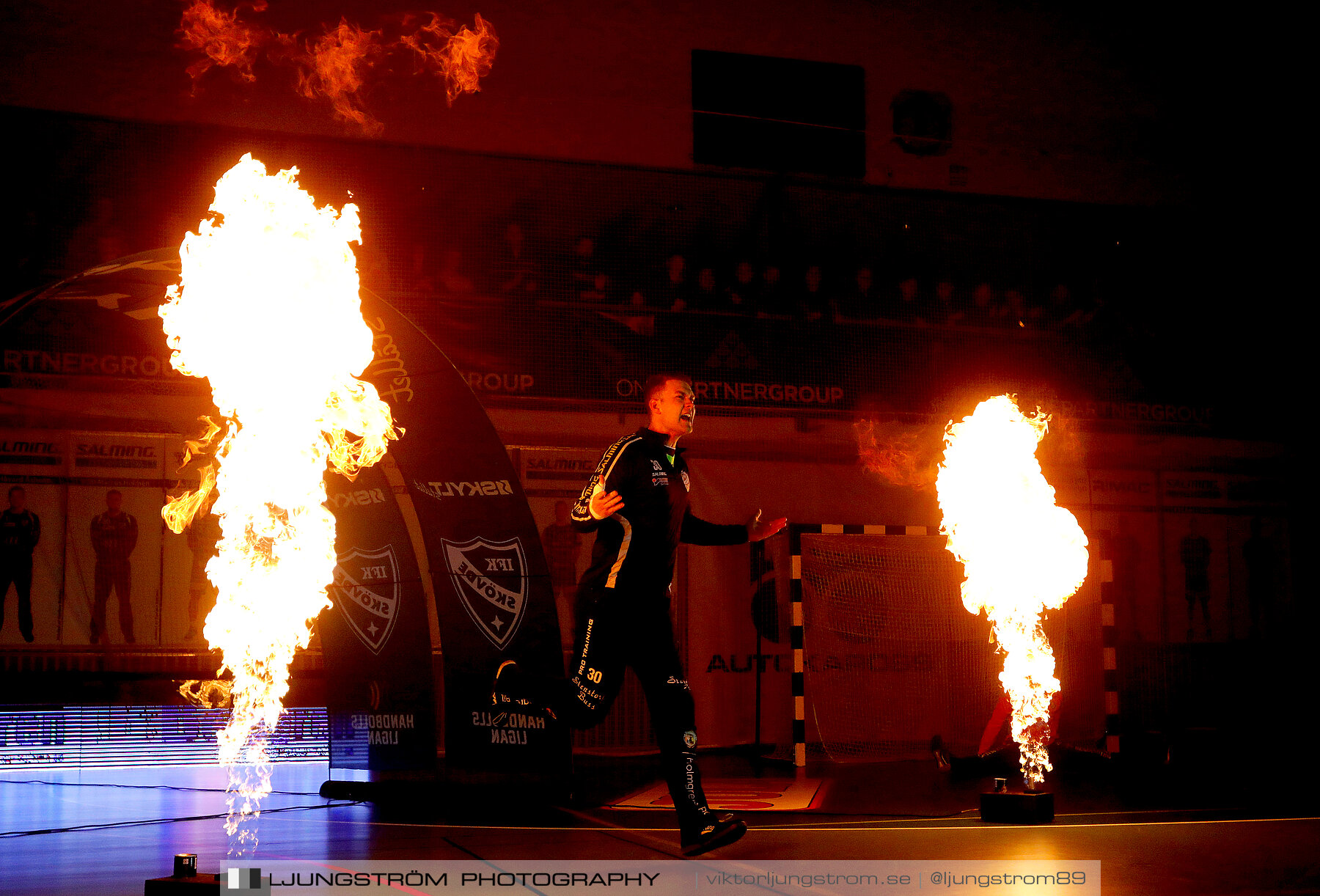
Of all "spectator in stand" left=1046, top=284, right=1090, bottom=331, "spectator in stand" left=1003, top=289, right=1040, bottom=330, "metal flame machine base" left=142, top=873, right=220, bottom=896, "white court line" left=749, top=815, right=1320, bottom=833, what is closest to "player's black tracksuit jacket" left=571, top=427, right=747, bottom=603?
"white court line" left=749, top=815, right=1320, bottom=833

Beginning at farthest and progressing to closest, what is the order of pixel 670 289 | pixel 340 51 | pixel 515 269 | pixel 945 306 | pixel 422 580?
pixel 945 306 → pixel 670 289 → pixel 340 51 → pixel 515 269 → pixel 422 580

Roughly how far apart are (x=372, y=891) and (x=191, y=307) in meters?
2.43

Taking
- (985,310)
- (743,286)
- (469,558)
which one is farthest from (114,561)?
(985,310)

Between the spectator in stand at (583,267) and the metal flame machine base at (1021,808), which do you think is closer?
the metal flame machine base at (1021,808)

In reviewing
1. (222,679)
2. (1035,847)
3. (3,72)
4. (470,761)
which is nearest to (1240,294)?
(1035,847)

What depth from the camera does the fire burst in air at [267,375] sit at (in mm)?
4258

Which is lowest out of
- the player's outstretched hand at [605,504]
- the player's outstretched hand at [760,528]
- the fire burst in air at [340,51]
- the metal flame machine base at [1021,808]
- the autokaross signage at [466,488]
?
the metal flame machine base at [1021,808]

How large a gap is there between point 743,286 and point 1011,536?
5950mm

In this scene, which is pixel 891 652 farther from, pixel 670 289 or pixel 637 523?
pixel 637 523

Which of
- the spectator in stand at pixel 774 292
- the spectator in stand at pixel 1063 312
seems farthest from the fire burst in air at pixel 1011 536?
the spectator in stand at pixel 1063 312

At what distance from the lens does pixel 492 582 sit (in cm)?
612

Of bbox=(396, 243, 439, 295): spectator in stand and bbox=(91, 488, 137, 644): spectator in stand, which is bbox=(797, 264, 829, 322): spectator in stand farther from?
bbox=(91, 488, 137, 644): spectator in stand

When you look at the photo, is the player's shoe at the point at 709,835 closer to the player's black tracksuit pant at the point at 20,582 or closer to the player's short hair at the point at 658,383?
the player's short hair at the point at 658,383

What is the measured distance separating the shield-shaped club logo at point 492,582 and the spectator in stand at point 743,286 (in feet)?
19.4
